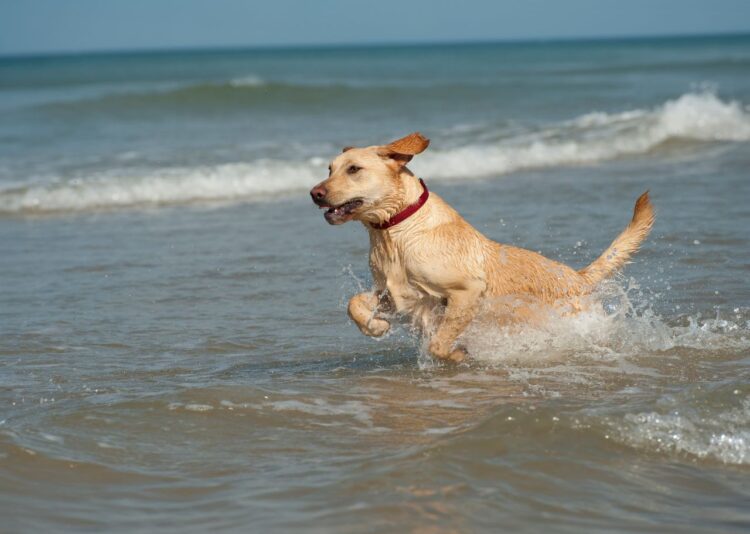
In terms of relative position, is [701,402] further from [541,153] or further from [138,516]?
[541,153]

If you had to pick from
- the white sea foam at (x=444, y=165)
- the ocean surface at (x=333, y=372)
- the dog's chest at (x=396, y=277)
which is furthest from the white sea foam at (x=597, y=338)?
the white sea foam at (x=444, y=165)

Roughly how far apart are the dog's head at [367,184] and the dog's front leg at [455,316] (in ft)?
2.12

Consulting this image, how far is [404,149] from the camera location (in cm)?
592

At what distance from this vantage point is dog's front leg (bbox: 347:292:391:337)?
20.5ft

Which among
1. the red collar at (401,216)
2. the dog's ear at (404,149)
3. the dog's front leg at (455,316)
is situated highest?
the dog's ear at (404,149)

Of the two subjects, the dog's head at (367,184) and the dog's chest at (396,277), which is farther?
the dog's chest at (396,277)

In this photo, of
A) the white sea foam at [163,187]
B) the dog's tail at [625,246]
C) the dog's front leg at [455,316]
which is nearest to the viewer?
the dog's front leg at [455,316]

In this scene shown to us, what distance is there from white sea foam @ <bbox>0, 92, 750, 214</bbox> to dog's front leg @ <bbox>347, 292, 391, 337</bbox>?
825cm

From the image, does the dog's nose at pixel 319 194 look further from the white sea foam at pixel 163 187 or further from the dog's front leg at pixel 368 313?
the white sea foam at pixel 163 187

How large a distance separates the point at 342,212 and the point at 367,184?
8.4 inches

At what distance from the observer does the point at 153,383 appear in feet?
20.0

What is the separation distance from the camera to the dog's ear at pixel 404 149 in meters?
5.92

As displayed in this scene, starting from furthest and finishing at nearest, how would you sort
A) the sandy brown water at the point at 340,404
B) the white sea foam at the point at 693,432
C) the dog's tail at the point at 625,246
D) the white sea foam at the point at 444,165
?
the white sea foam at the point at 444,165, the dog's tail at the point at 625,246, the white sea foam at the point at 693,432, the sandy brown water at the point at 340,404

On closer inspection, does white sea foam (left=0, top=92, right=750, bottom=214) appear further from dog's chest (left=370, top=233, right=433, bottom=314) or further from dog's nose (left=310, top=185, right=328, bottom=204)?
dog's nose (left=310, top=185, right=328, bottom=204)
